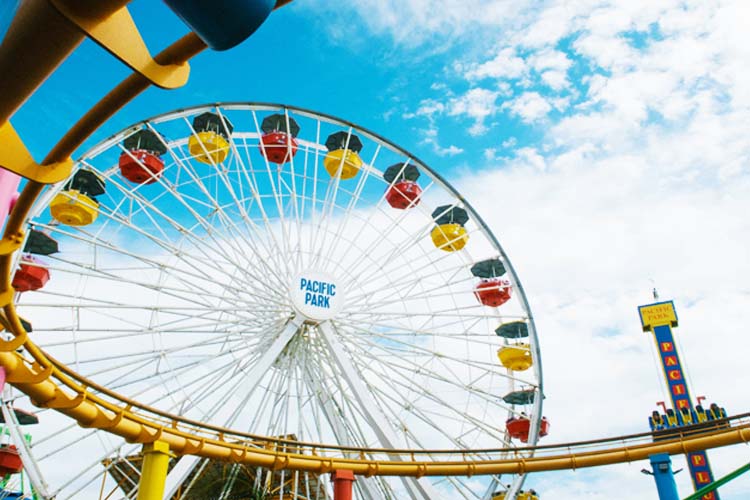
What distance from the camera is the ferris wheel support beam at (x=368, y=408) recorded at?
13.7m

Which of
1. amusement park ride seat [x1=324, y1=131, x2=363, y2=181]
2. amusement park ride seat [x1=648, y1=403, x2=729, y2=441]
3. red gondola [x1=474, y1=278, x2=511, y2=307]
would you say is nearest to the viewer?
amusement park ride seat [x1=324, y1=131, x2=363, y2=181]

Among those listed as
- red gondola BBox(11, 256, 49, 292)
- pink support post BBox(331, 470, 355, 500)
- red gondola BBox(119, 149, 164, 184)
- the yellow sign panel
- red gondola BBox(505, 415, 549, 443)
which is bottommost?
pink support post BBox(331, 470, 355, 500)

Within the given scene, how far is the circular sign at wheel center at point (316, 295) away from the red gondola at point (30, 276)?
5.60 meters

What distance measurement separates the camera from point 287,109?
17.0m

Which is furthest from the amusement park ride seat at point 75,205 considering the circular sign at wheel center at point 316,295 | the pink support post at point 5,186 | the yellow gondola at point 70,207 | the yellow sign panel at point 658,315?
the yellow sign panel at point 658,315

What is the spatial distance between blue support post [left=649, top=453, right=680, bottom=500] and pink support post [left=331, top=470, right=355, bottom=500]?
20.9 ft

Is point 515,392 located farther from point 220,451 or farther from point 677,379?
point 677,379

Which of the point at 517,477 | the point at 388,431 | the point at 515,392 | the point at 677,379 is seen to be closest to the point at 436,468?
→ the point at 388,431

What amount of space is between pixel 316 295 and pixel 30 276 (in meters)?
6.48

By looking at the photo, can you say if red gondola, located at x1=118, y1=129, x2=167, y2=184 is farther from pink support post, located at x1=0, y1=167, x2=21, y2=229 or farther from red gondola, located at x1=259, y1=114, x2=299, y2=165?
pink support post, located at x1=0, y1=167, x2=21, y2=229

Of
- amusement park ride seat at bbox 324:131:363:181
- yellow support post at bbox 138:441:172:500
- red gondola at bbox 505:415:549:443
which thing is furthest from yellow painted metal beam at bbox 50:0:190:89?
red gondola at bbox 505:415:549:443

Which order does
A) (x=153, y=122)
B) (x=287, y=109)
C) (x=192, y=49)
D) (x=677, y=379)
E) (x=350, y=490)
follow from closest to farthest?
1. (x=192, y=49)
2. (x=350, y=490)
3. (x=153, y=122)
4. (x=287, y=109)
5. (x=677, y=379)

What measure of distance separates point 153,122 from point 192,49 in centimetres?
1418

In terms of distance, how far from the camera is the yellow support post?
973cm
